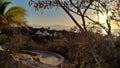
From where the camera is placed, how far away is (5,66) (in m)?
12.1

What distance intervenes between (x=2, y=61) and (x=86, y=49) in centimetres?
348

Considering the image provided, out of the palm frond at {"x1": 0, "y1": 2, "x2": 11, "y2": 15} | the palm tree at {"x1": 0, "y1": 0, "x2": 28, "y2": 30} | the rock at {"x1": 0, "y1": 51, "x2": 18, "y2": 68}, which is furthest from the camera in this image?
the palm frond at {"x1": 0, "y1": 2, "x2": 11, "y2": 15}

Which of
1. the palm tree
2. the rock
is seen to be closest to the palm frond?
the palm tree

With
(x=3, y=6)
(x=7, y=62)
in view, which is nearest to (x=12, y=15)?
(x=3, y=6)

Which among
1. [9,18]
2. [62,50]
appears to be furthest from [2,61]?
[62,50]

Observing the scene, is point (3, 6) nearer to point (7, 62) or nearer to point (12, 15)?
point (12, 15)

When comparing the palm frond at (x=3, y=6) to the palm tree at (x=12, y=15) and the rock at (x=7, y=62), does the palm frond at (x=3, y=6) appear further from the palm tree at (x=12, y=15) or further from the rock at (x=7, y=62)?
the rock at (x=7, y=62)

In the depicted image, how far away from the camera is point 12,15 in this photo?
15617 millimetres

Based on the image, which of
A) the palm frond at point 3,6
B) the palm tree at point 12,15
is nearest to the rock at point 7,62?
the palm tree at point 12,15

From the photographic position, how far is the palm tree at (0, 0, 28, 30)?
15105 millimetres

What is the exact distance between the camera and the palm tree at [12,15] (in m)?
15.1

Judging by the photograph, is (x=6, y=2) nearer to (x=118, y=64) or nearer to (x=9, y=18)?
(x=9, y=18)

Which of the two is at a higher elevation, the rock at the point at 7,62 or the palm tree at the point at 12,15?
the palm tree at the point at 12,15

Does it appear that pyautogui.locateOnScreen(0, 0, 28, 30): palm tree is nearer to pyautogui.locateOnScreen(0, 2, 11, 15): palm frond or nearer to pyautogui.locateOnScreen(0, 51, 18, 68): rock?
pyautogui.locateOnScreen(0, 2, 11, 15): palm frond
